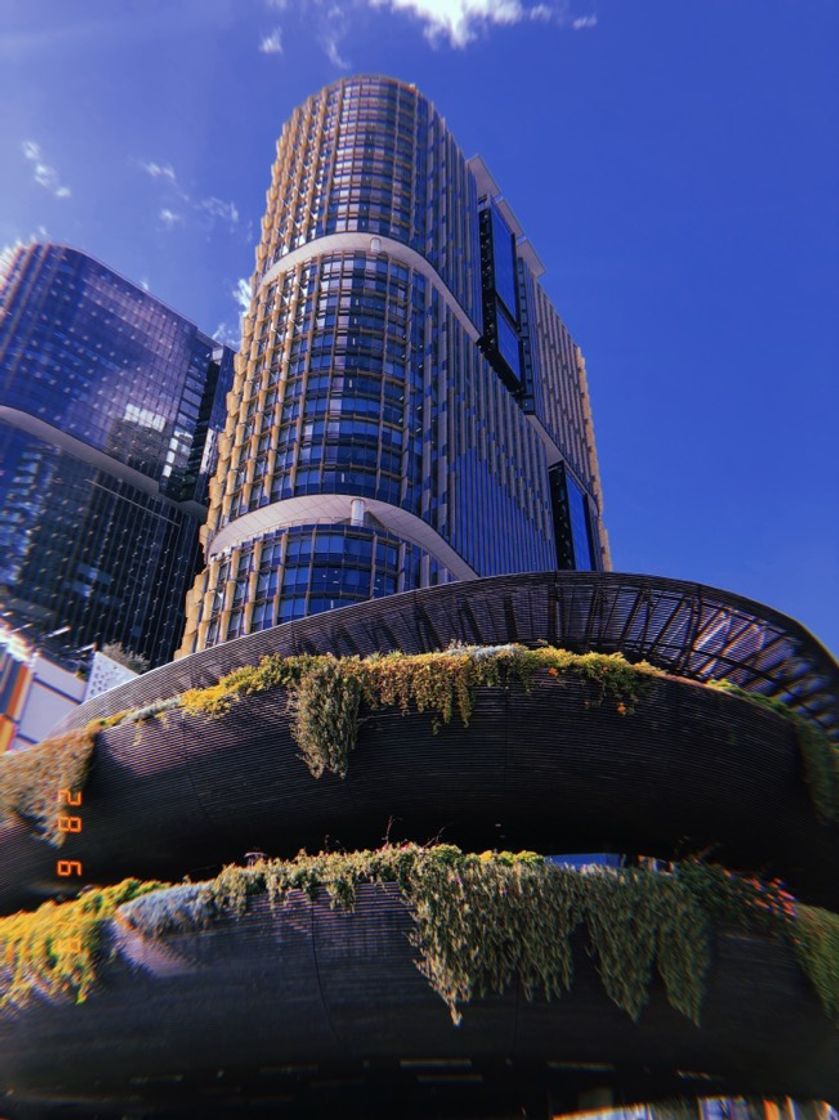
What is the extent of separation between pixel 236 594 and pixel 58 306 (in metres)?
97.5

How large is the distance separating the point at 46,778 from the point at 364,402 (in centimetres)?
5058

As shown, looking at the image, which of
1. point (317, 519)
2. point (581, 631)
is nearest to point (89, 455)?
point (317, 519)

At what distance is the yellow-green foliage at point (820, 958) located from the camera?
58.4 ft

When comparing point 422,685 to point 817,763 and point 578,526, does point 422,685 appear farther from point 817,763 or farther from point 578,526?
point 578,526

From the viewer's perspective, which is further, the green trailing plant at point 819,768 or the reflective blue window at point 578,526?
the reflective blue window at point 578,526

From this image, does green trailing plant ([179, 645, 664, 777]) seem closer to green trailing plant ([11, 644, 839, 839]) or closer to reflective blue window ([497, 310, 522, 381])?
green trailing plant ([11, 644, 839, 839])

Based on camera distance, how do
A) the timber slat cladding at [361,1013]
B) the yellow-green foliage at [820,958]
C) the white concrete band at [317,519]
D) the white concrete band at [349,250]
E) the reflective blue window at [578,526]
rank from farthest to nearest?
1. the reflective blue window at [578,526]
2. the white concrete band at [349,250]
3. the white concrete band at [317,519]
4. the yellow-green foliage at [820,958]
5. the timber slat cladding at [361,1013]

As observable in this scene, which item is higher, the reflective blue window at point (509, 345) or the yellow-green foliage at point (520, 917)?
the reflective blue window at point (509, 345)

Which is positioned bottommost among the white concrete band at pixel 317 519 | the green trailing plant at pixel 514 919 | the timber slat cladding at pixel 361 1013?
the timber slat cladding at pixel 361 1013

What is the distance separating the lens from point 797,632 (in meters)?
Answer: 24.5

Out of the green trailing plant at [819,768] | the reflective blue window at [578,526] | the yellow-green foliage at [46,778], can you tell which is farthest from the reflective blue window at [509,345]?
the yellow-green foliage at [46,778]

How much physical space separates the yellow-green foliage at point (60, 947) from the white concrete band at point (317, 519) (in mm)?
44648

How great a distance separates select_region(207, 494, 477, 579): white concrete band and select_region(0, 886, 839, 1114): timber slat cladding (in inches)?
1808

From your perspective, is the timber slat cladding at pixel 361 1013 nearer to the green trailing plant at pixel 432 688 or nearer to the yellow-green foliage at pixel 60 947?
the yellow-green foliage at pixel 60 947
